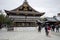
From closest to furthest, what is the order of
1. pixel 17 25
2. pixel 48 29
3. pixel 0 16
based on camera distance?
pixel 48 29, pixel 17 25, pixel 0 16

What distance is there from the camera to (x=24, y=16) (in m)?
49.8

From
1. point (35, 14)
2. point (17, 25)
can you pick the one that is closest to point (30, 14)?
point (35, 14)

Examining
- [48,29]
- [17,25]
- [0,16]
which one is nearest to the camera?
[48,29]

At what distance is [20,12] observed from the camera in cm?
4912

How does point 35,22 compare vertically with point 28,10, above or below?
below

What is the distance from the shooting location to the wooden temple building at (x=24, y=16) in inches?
1909

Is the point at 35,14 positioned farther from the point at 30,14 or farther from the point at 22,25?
the point at 22,25

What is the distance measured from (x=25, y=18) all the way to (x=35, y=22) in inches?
129

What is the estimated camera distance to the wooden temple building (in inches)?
1909

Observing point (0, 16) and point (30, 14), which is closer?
point (30, 14)

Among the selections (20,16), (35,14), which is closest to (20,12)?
(20,16)

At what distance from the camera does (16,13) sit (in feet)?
159

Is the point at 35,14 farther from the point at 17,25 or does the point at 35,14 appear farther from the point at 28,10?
the point at 17,25

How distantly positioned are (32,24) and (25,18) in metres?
2.78
